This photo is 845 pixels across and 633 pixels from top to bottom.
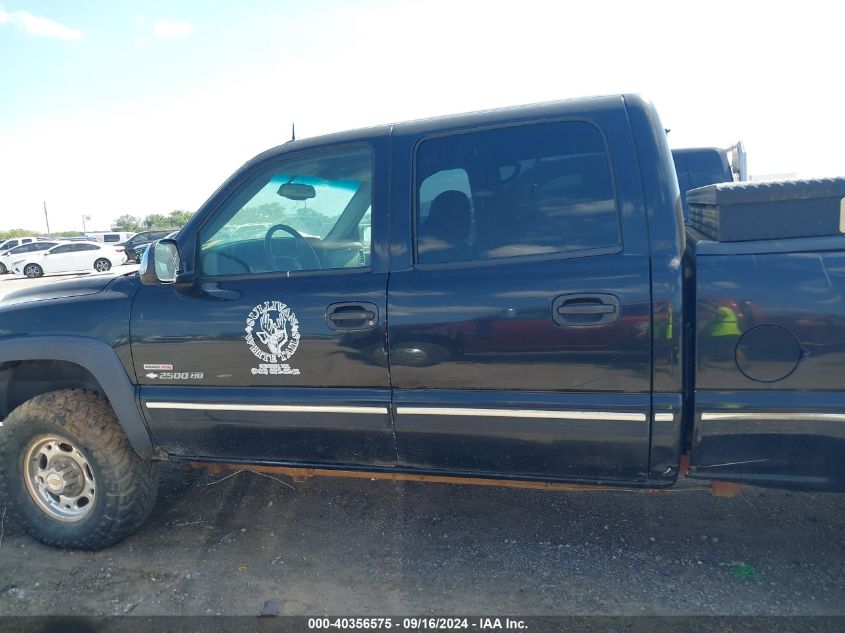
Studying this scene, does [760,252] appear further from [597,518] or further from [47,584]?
[47,584]

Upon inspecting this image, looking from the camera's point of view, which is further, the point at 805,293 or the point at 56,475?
the point at 56,475

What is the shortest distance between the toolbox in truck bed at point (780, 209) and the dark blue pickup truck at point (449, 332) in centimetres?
7

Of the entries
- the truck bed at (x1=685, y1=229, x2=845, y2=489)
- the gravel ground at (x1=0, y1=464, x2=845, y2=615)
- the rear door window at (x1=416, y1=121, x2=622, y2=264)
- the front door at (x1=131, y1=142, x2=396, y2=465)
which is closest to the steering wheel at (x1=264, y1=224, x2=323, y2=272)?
the front door at (x1=131, y1=142, x2=396, y2=465)

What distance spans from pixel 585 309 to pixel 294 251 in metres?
1.39

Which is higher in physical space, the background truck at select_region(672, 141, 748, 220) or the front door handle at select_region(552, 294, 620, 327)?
the background truck at select_region(672, 141, 748, 220)

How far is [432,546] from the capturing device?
10.5 ft

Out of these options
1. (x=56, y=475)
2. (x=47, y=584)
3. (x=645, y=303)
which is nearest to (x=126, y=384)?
(x=56, y=475)

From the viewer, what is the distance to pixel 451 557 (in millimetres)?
3078

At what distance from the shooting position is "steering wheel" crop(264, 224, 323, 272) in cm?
282

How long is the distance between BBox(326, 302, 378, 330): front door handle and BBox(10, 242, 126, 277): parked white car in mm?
25405

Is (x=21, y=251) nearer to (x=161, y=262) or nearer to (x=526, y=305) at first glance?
(x=161, y=262)

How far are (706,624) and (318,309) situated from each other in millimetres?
2103

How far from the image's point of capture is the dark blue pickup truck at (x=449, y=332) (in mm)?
2232

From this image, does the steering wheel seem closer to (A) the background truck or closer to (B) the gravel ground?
(B) the gravel ground
